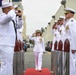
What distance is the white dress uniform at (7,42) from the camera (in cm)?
627

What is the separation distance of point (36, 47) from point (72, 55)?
651cm

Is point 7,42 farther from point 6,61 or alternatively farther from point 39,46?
point 39,46

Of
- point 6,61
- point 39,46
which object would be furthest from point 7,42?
point 39,46

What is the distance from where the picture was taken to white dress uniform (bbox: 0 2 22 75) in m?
6.27

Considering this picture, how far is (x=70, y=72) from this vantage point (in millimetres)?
6508

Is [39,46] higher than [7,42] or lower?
lower

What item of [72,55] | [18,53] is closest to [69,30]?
[72,55]

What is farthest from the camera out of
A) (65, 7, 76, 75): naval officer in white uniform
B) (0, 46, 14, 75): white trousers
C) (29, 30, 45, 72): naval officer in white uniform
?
(29, 30, 45, 72): naval officer in white uniform

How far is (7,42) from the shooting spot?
6402mm

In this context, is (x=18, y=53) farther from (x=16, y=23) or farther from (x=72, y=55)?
(x=72, y=55)

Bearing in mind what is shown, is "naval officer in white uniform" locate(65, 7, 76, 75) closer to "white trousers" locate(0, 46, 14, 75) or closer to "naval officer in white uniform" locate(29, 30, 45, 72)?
"white trousers" locate(0, 46, 14, 75)

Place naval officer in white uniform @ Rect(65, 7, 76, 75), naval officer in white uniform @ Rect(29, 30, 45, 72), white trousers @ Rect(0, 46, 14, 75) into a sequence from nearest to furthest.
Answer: white trousers @ Rect(0, 46, 14, 75), naval officer in white uniform @ Rect(65, 7, 76, 75), naval officer in white uniform @ Rect(29, 30, 45, 72)

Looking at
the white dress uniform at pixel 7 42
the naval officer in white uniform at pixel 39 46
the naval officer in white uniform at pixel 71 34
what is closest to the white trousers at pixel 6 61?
the white dress uniform at pixel 7 42

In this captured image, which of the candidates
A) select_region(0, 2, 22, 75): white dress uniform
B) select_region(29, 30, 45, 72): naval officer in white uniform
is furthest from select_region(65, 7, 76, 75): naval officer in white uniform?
select_region(29, 30, 45, 72): naval officer in white uniform
